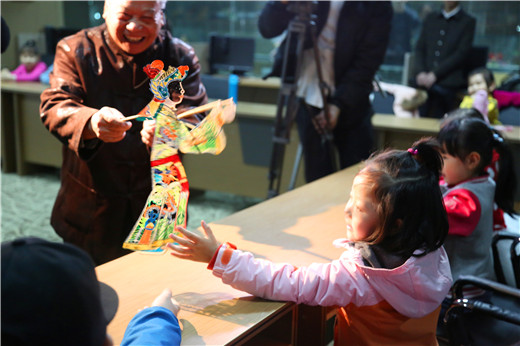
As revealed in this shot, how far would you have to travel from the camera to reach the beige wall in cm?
536

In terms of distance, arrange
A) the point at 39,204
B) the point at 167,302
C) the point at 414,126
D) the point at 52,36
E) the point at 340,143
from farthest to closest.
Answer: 1. the point at 52,36
2. the point at 39,204
3. the point at 414,126
4. the point at 340,143
5. the point at 167,302

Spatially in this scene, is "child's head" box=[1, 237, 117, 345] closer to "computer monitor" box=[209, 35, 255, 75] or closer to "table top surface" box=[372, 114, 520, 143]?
"table top surface" box=[372, 114, 520, 143]

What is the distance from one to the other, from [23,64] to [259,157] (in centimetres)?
248

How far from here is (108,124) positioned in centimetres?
125

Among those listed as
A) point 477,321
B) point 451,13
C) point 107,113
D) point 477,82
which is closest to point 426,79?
point 451,13

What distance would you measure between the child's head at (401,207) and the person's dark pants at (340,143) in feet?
4.84

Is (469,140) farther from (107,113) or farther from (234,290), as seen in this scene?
(107,113)

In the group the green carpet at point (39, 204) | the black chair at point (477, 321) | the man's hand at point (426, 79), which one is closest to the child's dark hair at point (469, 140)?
the black chair at point (477, 321)

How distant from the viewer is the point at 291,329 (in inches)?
50.4

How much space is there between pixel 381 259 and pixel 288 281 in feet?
0.67

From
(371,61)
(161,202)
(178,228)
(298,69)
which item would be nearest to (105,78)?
(161,202)

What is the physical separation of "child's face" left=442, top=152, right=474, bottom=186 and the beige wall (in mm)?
4661

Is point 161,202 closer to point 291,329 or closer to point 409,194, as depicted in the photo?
point 291,329

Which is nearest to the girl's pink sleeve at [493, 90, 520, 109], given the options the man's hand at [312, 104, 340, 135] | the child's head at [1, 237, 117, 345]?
the man's hand at [312, 104, 340, 135]
